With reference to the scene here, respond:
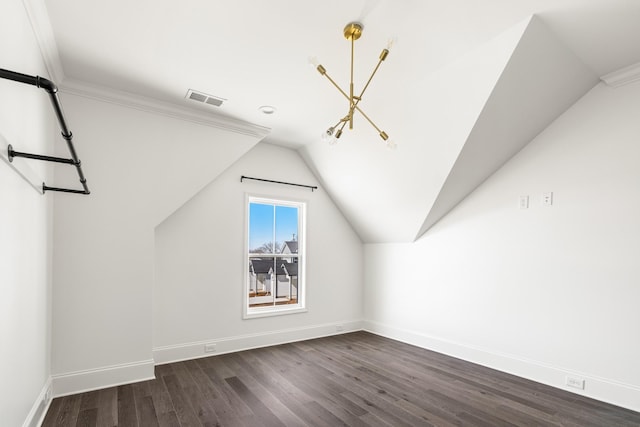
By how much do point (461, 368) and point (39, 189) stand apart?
409 cm

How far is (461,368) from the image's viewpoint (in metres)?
3.61

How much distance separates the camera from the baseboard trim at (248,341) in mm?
3725

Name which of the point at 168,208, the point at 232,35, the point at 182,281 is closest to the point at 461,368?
the point at 182,281

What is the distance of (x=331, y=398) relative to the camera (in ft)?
9.51

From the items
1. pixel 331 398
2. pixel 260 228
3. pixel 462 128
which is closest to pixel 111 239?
pixel 260 228

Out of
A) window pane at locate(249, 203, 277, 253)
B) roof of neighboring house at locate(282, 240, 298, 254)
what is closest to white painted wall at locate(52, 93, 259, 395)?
window pane at locate(249, 203, 277, 253)

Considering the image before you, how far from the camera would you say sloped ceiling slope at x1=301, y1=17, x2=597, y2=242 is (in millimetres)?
2602

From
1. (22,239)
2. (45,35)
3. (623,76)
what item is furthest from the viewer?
(623,76)

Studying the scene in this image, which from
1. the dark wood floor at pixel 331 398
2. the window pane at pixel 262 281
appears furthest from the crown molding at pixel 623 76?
the window pane at pixel 262 281

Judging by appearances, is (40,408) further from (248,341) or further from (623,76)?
(623,76)

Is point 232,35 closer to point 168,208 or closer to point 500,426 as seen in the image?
point 168,208

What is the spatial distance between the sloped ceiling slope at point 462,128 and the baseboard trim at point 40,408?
12.0 feet

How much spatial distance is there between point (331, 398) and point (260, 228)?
8.07 ft

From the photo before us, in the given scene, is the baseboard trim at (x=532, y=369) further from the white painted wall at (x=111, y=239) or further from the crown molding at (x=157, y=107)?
the crown molding at (x=157, y=107)
